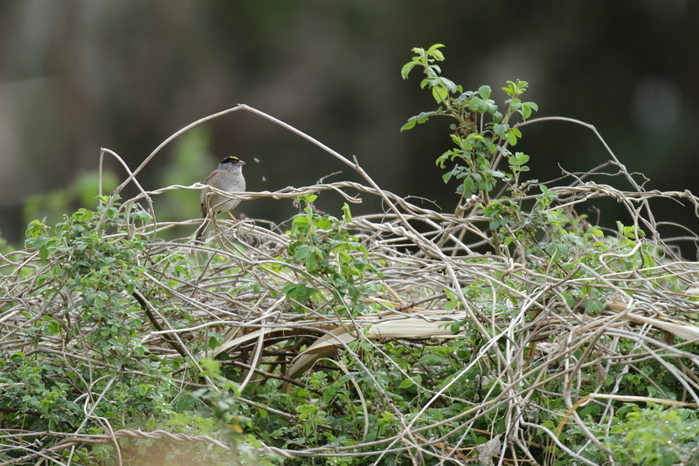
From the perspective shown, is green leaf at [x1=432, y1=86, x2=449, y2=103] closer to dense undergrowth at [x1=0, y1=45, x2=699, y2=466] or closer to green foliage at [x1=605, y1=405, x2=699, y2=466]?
dense undergrowth at [x1=0, y1=45, x2=699, y2=466]

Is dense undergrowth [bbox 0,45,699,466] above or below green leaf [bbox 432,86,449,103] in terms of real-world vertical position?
below

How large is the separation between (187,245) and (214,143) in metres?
8.55

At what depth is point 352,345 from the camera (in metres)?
2.28

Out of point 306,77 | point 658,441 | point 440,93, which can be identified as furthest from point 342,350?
point 306,77

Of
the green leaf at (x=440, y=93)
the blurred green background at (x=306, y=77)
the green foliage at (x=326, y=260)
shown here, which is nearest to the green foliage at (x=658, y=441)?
the green foliage at (x=326, y=260)

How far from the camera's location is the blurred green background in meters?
9.62

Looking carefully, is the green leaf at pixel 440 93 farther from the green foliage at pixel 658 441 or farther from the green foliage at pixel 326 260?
the green foliage at pixel 658 441

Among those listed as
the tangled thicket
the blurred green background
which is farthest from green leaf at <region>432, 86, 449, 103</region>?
the blurred green background

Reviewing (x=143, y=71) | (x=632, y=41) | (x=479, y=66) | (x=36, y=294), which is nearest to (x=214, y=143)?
(x=143, y=71)

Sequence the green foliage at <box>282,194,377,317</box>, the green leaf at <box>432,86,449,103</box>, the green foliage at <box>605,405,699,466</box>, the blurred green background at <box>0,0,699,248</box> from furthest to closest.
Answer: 1. the blurred green background at <box>0,0,699,248</box>
2. the green leaf at <box>432,86,449,103</box>
3. the green foliage at <box>282,194,377,317</box>
4. the green foliage at <box>605,405,699,466</box>

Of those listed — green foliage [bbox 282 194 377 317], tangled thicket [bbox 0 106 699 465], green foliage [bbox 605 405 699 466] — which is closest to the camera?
green foliage [bbox 605 405 699 466]

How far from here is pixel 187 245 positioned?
2619mm

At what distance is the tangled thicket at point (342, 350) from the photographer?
6.64ft

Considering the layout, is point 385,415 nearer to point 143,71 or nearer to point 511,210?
point 511,210
